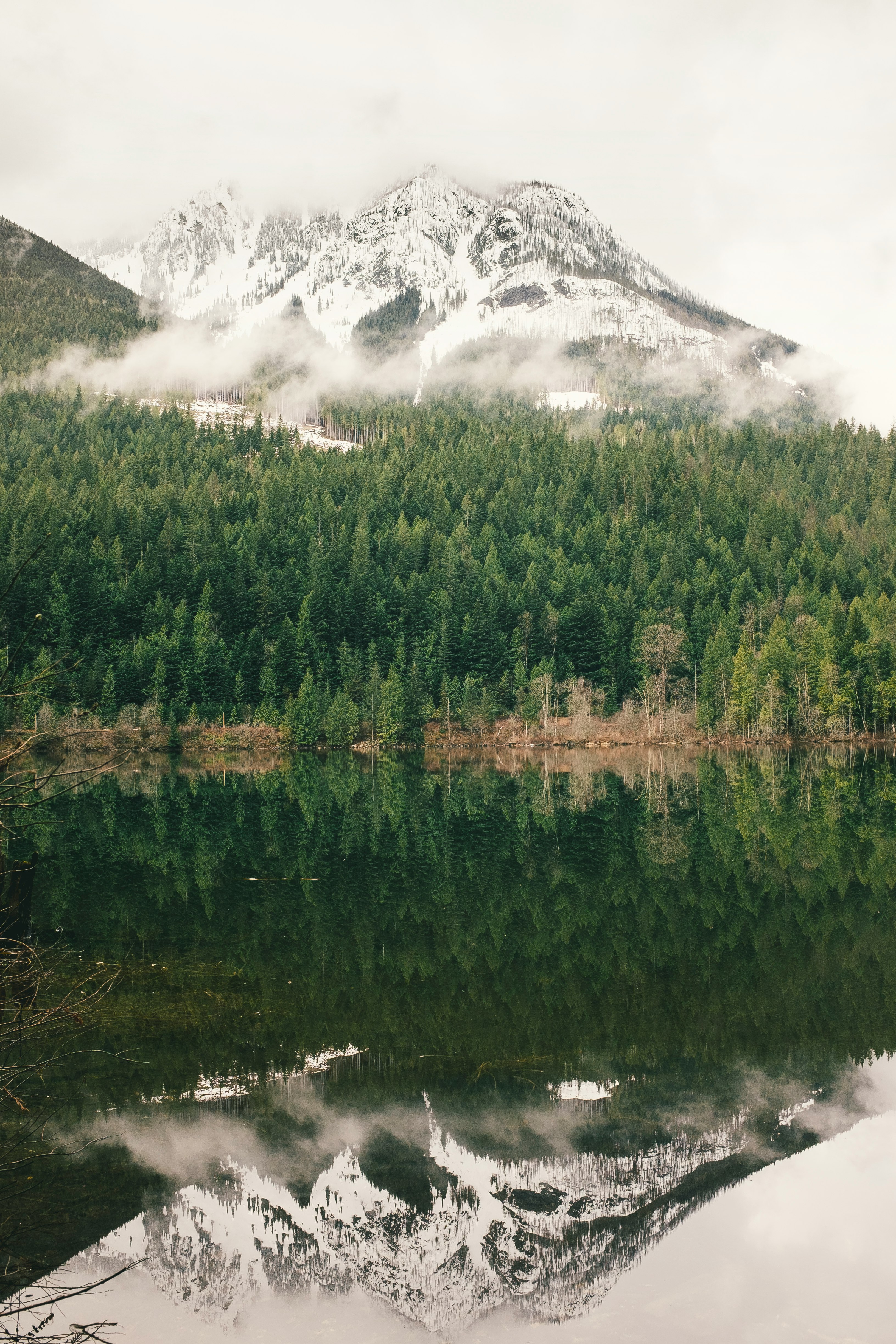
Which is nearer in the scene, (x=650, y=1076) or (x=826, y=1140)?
(x=826, y=1140)

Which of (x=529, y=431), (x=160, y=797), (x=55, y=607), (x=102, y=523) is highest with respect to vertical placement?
(x=529, y=431)

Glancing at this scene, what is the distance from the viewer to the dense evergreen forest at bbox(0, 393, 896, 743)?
102438 millimetres

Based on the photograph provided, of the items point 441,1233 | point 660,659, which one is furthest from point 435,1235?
point 660,659

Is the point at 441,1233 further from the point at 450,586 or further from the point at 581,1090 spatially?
the point at 450,586

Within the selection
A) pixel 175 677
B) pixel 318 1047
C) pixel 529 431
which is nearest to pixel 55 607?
pixel 175 677

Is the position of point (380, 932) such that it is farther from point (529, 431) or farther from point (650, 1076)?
point (529, 431)

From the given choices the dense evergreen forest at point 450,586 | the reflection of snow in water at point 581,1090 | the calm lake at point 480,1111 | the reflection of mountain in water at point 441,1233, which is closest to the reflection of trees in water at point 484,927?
the calm lake at point 480,1111

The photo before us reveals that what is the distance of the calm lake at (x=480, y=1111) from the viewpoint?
8.48 m

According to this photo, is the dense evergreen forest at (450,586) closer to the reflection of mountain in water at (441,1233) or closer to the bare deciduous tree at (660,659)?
the bare deciduous tree at (660,659)

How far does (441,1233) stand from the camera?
938cm

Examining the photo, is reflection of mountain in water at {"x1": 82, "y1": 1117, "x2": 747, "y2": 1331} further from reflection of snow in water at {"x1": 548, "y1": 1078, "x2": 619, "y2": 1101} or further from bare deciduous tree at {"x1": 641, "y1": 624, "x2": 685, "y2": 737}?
bare deciduous tree at {"x1": 641, "y1": 624, "x2": 685, "y2": 737}

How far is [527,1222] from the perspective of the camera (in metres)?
9.52

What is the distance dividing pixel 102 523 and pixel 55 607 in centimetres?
2255

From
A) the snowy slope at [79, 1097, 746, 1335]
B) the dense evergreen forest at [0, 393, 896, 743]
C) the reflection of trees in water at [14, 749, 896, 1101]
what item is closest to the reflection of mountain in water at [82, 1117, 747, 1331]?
the snowy slope at [79, 1097, 746, 1335]
